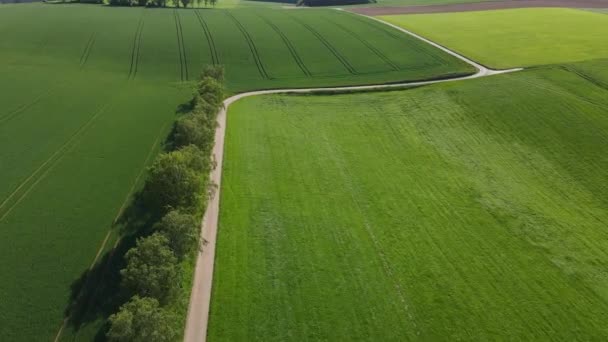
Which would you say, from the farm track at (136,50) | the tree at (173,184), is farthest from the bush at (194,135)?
the farm track at (136,50)

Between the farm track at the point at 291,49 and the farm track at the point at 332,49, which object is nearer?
the farm track at the point at 291,49

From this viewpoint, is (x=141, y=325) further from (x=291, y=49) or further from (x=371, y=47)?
(x=371, y=47)

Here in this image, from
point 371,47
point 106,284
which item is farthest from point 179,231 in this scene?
point 371,47

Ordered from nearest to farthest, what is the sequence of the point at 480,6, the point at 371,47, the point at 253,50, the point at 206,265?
the point at 206,265 → the point at 253,50 → the point at 371,47 → the point at 480,6

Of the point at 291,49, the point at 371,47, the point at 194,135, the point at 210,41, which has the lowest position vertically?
the point at 194,135

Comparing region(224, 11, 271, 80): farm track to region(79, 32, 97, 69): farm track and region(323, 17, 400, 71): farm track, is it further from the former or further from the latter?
region(79, 32, 97, 69): farm track

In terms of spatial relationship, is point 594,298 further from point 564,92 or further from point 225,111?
point 225,111

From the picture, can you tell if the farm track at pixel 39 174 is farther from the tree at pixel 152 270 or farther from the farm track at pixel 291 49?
the farm track at pixel 291 49
